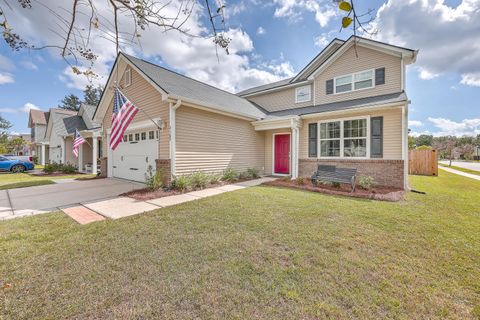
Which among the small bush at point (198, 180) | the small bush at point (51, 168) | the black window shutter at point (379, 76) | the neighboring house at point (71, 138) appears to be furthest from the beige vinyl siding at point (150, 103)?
the black window shutter at point (379, 76)

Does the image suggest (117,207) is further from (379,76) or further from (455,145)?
(455,145)

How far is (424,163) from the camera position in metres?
13.8

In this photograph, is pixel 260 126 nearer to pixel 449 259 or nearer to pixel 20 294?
pixel 449 259

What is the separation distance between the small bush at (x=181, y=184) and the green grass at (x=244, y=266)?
2.68m

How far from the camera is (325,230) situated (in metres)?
3.91

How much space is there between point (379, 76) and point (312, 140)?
4.34 metres

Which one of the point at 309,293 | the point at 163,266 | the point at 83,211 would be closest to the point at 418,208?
the point at 309,293

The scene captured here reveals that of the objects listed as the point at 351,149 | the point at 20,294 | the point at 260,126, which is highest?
the point at 260,126

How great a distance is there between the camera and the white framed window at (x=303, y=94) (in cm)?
1238

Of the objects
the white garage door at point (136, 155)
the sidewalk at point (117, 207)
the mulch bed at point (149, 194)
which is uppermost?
the white garage door at point (136, 155)

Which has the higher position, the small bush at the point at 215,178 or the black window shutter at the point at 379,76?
the black window shutter at the point at 379,76

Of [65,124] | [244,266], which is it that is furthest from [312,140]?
[65,124]

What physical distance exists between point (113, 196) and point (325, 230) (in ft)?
21.8

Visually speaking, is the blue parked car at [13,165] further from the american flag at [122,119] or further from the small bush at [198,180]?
the small bush at [198,180]
